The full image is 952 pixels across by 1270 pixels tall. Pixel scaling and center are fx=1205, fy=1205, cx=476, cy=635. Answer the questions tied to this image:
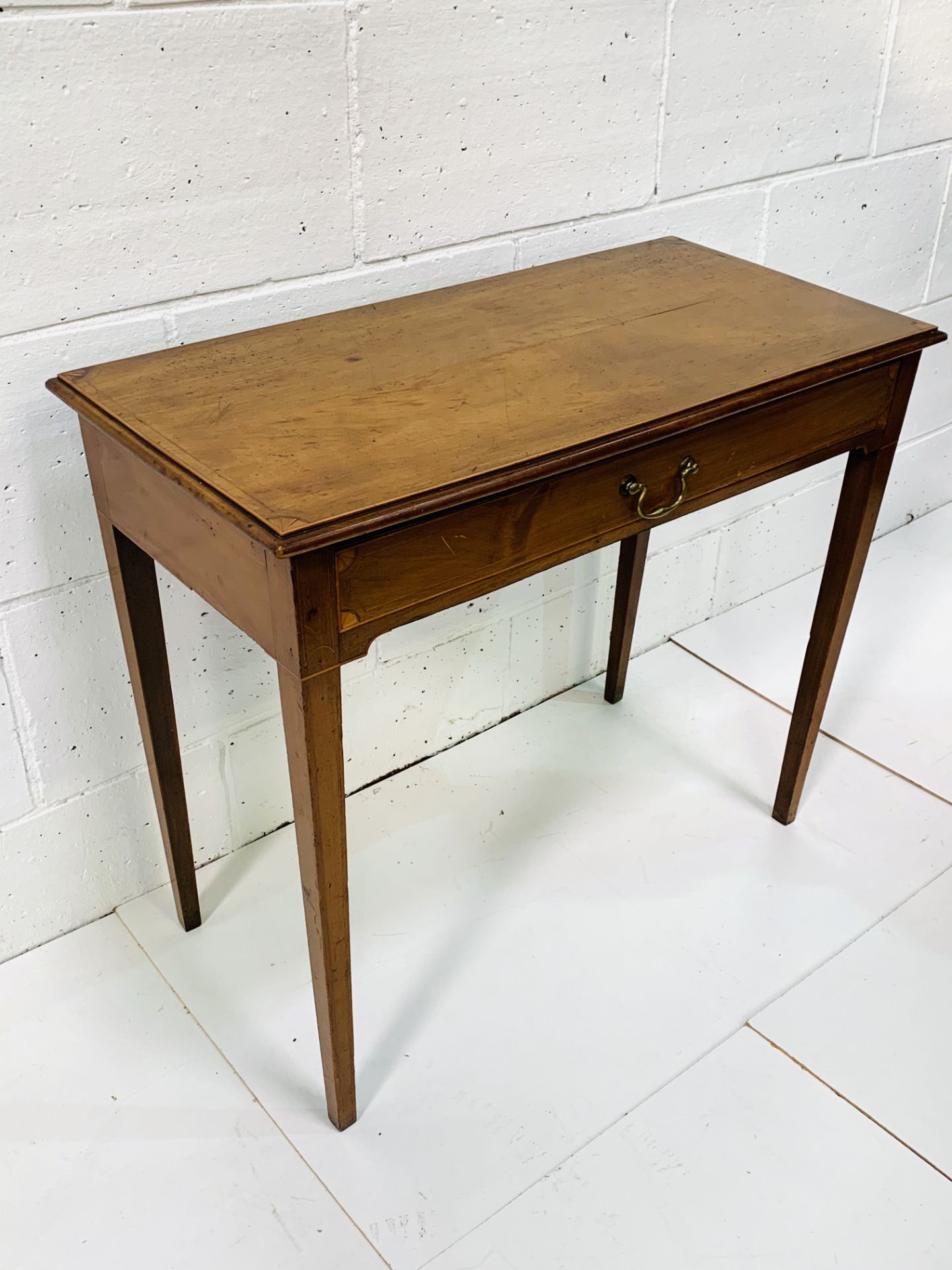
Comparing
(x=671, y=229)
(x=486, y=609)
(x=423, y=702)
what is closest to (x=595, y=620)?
(x=486, y=609)

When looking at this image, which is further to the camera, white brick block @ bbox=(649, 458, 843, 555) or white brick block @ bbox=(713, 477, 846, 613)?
white brick block @ bbox=(713, 477, 846, 613)

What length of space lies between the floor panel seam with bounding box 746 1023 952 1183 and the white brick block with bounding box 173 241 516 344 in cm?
113

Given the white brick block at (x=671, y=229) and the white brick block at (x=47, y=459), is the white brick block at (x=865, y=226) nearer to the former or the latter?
the white brick block at (x=671, y=229)

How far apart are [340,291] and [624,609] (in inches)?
32.0

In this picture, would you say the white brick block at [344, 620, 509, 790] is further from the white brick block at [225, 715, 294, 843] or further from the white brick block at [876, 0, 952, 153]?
the white brick block at [876, 0, 952, 153]

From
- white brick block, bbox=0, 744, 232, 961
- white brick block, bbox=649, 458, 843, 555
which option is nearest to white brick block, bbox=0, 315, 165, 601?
white brick block, bbox=0, 744, 232, 961

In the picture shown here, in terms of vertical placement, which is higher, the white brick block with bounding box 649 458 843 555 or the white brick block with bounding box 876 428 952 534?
the white brick block with bounding box 649 458 843 555

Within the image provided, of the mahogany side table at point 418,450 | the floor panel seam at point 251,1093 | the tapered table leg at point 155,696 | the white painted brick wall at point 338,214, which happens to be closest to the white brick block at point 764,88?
the white painted brick wall at point 338,214

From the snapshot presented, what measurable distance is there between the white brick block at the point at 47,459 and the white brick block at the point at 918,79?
1.50 meters

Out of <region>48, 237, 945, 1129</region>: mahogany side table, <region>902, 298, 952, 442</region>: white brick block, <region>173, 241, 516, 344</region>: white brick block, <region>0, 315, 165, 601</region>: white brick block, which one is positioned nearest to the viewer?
<region>48, 237, 945, 1129</region>: mahogany side table

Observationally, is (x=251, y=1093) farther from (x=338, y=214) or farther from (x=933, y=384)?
(x=933, y=384)

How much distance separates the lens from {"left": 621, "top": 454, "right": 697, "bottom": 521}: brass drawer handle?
51.7 inches

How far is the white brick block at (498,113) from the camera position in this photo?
5.17ft

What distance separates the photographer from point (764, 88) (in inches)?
79.0
